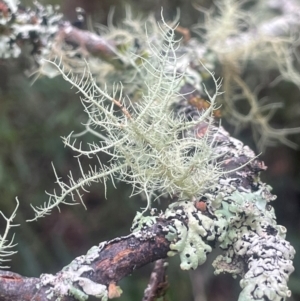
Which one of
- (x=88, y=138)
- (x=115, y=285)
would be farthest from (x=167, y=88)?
(x=88, y=138)

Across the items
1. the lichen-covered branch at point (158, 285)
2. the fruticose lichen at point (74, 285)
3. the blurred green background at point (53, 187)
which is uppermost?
the blurred green background at point (53, 187)

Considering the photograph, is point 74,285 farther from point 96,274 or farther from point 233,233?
point 233,233

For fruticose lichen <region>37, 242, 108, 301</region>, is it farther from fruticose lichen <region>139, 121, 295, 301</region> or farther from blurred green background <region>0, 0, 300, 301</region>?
blurred green background <region>0, 0, 300, 301</region>

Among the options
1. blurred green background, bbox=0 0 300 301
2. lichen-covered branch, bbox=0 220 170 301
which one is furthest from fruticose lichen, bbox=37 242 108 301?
blurred green background, bbox=0 0 300 301

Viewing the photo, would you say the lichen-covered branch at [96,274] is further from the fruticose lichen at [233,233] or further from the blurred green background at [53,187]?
the blurred green background at [53,187]

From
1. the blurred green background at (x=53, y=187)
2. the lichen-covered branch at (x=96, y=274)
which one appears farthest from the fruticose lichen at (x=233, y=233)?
the blurred green background at (x=53, y=187)

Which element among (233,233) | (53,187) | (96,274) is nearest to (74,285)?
(96,274)

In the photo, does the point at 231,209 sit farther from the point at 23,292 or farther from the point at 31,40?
the point at 31,40

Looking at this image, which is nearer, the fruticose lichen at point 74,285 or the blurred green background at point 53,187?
the fruticose lichen at point 74,285
